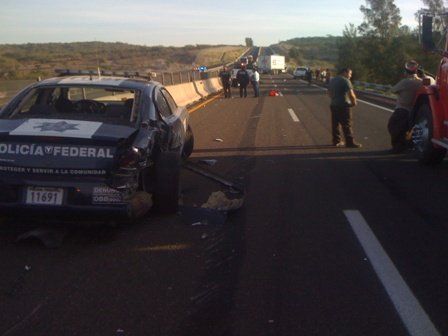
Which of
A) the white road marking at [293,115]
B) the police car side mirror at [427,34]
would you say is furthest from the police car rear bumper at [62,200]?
the white road marking at [293,115]

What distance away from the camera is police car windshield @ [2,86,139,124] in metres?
6.40

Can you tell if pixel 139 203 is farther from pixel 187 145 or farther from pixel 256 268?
pixel 187 145

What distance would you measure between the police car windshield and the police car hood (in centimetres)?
67

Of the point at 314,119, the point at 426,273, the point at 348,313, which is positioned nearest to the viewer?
the point at 348,313

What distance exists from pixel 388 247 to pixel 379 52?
68.2 m

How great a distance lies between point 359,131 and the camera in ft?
48.8

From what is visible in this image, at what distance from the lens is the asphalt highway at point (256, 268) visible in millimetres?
3883

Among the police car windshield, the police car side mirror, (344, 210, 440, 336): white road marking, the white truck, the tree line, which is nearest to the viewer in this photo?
(344, 210, 440, 336): white road marking

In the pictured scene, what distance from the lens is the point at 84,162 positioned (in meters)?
5.38

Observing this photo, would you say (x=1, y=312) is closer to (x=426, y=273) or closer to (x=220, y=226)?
(x=220, y=226)

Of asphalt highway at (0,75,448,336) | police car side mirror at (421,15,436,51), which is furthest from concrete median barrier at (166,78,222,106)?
asphalt highway at (0,75,448,336)

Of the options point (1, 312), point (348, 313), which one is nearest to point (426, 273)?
point (348, 313)

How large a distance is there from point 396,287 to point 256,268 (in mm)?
1144

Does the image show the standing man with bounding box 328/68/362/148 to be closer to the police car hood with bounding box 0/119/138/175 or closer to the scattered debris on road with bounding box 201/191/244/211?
the scattered debris on road with bounding box 201/191/244/211
